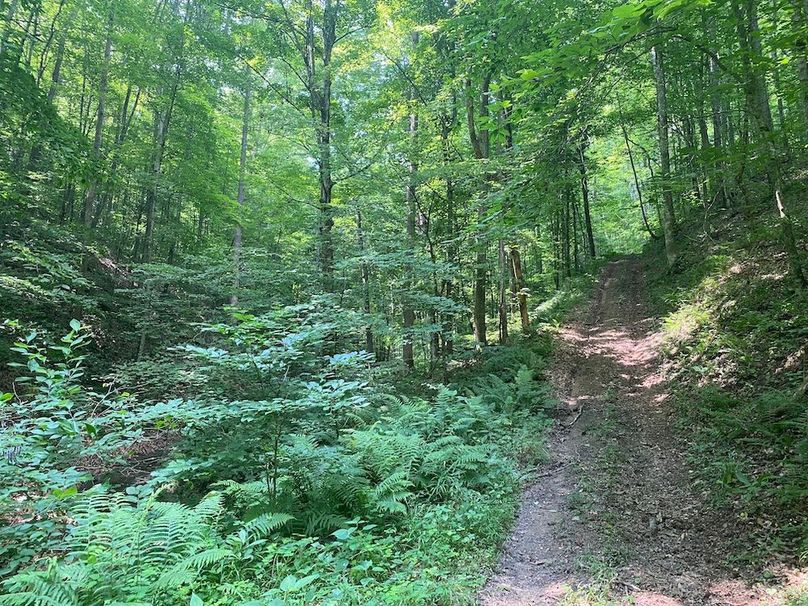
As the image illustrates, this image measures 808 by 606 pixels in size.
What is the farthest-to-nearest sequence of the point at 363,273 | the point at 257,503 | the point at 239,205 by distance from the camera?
1. the point at 363,273
2. the point at 239,205
3. the point at 257,503

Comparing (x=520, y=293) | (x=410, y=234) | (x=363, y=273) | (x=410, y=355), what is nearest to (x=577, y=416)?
(x=520, y=293)

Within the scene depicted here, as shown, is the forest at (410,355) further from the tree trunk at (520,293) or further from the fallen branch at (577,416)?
the tree trunk at (520,293)

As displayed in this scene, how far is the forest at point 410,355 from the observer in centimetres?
383

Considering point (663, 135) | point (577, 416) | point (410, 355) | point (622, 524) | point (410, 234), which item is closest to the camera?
point (622, 524)

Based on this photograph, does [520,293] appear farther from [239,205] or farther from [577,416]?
[239,205]

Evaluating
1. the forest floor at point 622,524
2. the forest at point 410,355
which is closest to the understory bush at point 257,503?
the forest at point 410,355

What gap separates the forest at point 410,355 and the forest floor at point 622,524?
4 centimetres

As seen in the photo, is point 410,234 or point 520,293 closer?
point 520,293

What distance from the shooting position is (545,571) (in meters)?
4.02

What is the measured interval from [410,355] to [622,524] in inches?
451

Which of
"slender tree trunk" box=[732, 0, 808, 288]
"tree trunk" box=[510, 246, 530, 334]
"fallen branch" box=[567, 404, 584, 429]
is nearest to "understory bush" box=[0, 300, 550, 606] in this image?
"fallen branch" box=[567, 404, 584, 429]

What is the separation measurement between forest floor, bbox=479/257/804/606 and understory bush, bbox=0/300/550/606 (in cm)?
38

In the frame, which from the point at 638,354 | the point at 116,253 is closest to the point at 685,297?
the point at 638,354

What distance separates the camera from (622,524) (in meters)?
4.59
